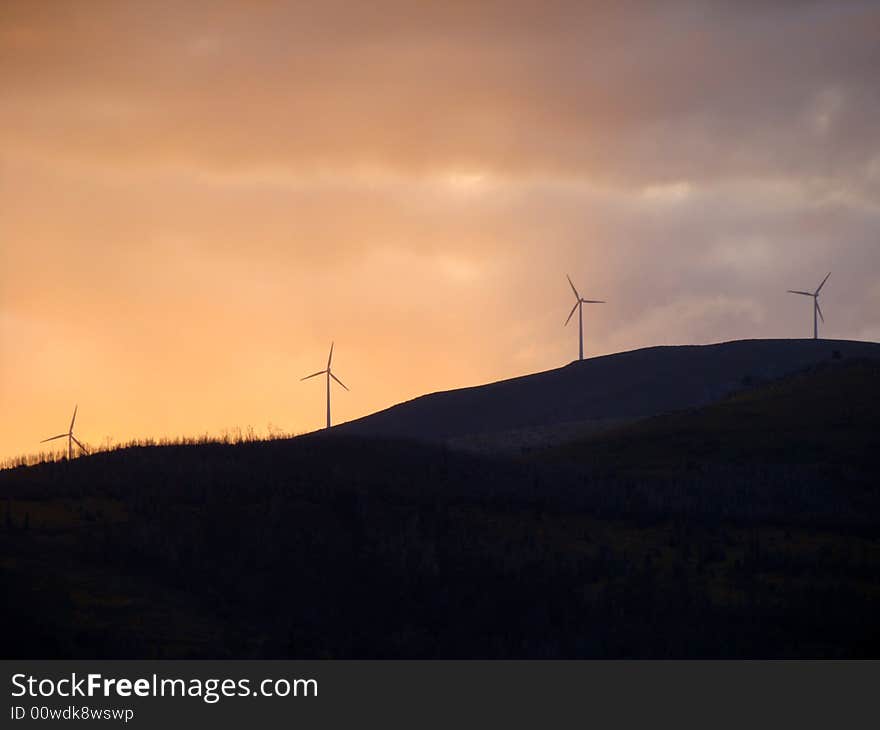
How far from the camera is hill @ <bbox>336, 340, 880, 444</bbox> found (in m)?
124

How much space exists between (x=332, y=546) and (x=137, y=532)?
4955mm

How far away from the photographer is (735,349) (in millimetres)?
143375

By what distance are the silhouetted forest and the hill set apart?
2595 inches

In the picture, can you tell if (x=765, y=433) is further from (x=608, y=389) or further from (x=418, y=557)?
(x=608, y=389)

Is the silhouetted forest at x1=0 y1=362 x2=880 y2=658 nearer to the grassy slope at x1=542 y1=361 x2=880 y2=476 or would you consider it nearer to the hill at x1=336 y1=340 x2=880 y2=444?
the grassy slope at x1=542 y1=361 x2=880 y2=476

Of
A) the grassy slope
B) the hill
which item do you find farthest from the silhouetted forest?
the hill

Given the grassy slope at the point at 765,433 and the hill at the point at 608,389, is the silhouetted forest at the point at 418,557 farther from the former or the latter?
the hill at the point at 608,389

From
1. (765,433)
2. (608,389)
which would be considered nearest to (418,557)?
(765,433)

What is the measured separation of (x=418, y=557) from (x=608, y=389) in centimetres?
9352

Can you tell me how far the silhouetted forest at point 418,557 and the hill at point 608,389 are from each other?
2595 inches

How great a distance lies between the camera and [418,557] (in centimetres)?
4166

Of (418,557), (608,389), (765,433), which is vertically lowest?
(418,557)

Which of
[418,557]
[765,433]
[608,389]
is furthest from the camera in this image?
→ [608,389]
